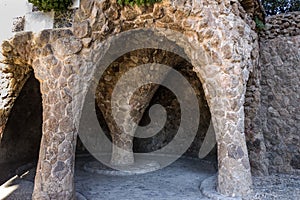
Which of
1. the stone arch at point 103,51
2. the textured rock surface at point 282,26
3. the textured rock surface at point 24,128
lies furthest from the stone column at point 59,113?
the textured rock surface at point 282,26

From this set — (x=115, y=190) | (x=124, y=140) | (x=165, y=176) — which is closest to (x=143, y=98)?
(x=124, y=140)

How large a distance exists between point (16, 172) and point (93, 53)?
365 cm

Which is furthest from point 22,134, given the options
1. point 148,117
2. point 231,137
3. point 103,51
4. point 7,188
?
point 231,137

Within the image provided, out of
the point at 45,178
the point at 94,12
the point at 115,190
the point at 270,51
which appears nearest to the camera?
the point at 45,178

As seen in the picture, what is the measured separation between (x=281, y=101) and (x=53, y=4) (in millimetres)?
5332

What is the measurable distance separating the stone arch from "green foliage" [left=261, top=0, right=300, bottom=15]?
6.17m

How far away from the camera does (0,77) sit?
19.0ft

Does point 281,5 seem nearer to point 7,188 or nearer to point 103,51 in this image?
point 103,51

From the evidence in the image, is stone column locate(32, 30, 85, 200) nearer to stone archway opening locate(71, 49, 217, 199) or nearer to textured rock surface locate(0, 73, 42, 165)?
stone archway opening locate(71, 49, 217, 199)

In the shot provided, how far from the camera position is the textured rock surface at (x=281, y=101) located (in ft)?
20.6

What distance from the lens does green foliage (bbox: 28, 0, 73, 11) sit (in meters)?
5.32

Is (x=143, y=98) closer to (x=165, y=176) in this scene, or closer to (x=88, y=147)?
(x=165, y=176)

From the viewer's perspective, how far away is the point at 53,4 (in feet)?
17.4

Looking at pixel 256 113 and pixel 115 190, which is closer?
pixel 115 190
